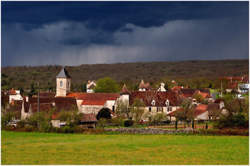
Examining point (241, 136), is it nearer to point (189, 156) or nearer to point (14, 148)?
point (189, 156)

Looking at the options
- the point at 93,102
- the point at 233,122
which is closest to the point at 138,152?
the point at 233,122

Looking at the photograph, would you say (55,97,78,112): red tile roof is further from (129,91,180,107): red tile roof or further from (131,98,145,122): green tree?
(129,91,180,107): red tile roof

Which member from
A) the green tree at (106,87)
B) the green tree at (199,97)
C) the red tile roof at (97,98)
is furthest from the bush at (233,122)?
the green tree at (106,87)

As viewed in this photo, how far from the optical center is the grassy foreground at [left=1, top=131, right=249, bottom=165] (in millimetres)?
24828

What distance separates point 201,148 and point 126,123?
21847 millimetres

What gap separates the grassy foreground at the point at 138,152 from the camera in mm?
24828

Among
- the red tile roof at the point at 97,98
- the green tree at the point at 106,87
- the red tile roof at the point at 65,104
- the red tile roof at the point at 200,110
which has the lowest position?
the red tile roof at the point at 200,110

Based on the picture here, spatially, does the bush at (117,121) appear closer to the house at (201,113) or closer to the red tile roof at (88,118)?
the red tile roof at (88,118)

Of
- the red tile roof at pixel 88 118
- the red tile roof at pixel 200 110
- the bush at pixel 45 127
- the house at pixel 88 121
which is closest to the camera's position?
the bush at pixel 45 127

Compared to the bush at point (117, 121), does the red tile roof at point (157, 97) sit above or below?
above

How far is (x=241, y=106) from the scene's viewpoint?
56.0 m

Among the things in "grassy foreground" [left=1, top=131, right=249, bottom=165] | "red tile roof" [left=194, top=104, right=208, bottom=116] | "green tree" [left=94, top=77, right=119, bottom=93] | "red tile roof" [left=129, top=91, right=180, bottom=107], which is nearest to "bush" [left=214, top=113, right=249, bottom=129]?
"grassy foreground" [left=1, top=131, right=249, bottom=165]

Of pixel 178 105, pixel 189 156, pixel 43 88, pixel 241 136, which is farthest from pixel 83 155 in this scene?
pixel 43 88

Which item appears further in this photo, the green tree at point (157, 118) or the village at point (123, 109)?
the green tree at point (157, 118)
